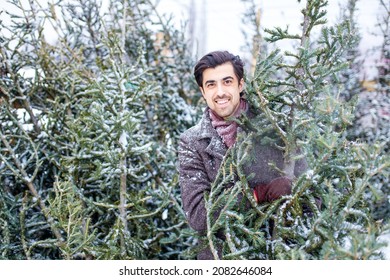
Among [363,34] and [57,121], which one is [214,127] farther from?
[363,34]

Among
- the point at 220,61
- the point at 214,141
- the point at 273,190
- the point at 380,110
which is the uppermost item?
the point at 220,61

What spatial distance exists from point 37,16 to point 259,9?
60.1 inches

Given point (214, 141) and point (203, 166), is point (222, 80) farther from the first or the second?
point (203, 166)

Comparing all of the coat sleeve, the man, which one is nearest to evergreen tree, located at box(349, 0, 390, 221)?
→ the man

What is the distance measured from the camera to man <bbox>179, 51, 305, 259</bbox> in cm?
146

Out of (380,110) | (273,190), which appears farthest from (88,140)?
(380,110)

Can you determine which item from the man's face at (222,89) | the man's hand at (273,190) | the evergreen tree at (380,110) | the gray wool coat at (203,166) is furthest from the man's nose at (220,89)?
the evergreen tree at (380,110)

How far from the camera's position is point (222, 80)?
1534mm

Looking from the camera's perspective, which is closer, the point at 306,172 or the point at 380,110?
the point at 306,172

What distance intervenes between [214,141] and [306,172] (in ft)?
1.43

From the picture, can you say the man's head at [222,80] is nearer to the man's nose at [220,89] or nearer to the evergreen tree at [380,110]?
the man's nose at [220,89]

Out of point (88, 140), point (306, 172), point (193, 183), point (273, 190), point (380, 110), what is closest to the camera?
point (306, 172)

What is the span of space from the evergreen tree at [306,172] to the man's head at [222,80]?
4.9 inches

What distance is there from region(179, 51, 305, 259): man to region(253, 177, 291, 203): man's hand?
0.04 meters
